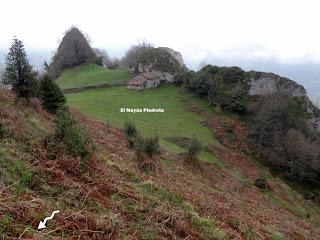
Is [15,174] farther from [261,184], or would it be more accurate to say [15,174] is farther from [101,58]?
[101,58]

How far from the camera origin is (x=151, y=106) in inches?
2418

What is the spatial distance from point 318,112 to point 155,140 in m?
42.5

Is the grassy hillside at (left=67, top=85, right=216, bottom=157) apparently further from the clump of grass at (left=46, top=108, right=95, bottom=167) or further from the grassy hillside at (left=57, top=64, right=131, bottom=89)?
the clump of grass at (left=46, top=108, right=95, bottom=167)

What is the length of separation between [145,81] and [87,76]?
13650mm

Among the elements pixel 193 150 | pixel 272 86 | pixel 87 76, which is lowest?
pixel 193 150

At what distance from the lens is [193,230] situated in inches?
481

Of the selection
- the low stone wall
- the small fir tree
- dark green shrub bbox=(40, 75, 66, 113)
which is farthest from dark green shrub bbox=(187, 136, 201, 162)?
the low stone wall

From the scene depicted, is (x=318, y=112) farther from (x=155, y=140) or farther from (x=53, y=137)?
(x=53, y=137)

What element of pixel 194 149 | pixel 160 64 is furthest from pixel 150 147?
pixel 160 64

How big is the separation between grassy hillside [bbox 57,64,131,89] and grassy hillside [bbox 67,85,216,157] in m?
4.69

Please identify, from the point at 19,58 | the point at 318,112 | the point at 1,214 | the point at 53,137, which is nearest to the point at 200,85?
the point at 318,112

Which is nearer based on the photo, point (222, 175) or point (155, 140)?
point (155, 140)

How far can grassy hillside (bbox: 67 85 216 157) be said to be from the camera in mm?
51406

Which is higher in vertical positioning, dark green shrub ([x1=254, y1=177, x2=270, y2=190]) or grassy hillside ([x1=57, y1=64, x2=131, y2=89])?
grassy hillside ([x1=57, y1=64, x2=131, y2=89])
